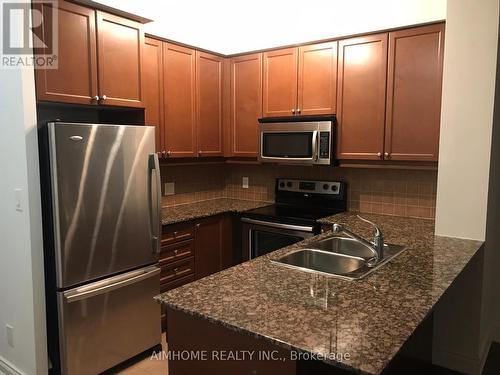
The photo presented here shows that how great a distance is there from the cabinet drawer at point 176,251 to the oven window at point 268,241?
564mm

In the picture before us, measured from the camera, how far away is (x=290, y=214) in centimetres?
330

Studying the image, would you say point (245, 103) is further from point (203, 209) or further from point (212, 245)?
point (212, 245)

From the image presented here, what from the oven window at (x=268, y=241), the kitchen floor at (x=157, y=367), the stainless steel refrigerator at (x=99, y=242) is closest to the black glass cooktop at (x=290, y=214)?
the oven window at (x=268, y=241)

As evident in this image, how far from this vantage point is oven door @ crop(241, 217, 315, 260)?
3.07 meters

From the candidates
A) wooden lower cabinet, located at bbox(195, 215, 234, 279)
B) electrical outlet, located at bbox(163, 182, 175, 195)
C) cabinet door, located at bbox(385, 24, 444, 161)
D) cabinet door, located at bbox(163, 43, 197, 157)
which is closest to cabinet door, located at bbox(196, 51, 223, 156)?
cabinet door, located at bbox(163, 43, 197, 157)

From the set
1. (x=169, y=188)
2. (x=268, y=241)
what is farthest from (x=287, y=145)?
(x=169, y=188)

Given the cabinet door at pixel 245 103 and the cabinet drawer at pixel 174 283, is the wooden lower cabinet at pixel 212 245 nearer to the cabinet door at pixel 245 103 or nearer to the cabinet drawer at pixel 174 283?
the cabinet drawer at pixel 174 283

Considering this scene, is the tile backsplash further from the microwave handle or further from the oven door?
the oven door

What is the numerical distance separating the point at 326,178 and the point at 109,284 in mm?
2139

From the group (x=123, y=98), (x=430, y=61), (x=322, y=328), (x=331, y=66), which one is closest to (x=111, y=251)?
(x=123, y=98)

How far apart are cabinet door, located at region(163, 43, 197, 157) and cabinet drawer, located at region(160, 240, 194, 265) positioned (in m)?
0.78

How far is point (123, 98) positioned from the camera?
2.64 m

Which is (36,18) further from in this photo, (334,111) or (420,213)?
(420,213)

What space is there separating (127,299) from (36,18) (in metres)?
1.78
